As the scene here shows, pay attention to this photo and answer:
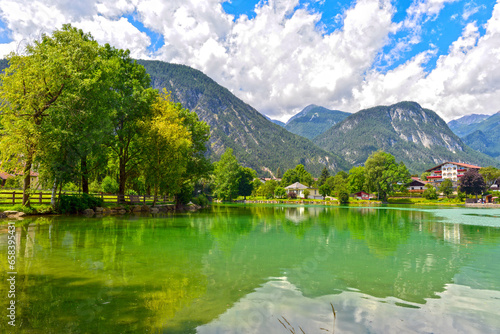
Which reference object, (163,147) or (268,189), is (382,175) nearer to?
(268,189)

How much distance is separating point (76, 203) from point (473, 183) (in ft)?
352

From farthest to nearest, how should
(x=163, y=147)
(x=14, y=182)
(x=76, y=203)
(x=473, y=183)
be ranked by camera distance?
(x=473, y=183), (x=14, y=182), (x=163, y=147), (x=76, y=203)

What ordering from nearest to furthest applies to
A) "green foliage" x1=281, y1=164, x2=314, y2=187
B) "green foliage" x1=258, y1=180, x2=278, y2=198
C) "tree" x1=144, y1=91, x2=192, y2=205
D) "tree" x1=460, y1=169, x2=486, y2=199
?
"tree" x1=144, y1=91, x2=192, y2=205, "tree" x1=460, y1=169, x2=486, y2=199, "green foliage" x1=258, y1=180, x2=278, y2=198, "green foliage" x1=281, y1=164, x2=314, y2=187

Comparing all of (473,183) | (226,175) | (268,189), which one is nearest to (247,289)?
(226,175)

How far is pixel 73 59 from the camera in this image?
28.2 metres

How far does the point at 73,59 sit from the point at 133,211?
1800cm

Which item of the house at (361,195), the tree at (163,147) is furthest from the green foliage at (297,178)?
the tree at (163,147)

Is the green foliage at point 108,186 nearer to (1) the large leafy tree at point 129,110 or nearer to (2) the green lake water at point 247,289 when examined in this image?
(1) the large leafy tree at point 129,110

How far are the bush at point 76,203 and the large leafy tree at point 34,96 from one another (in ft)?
10.8

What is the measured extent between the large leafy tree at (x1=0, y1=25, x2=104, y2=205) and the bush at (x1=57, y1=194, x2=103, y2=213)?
3282 millimetres

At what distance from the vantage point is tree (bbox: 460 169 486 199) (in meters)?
93.1

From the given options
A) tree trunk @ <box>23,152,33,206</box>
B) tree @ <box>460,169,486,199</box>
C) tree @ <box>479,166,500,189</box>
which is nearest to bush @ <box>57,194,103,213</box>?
tree trunk @ <box>23,152,33,206</box>

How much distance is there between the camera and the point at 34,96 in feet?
86.6

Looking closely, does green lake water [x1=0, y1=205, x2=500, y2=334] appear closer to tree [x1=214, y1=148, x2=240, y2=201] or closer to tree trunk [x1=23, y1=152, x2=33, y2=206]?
tree trunk [x1=23, y1=152, x2=33, y2=206]
